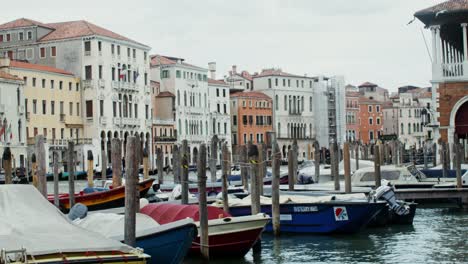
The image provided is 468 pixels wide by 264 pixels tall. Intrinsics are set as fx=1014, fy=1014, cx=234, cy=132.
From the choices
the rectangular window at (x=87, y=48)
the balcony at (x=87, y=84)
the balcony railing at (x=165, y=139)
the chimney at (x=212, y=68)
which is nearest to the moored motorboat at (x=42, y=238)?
the rectangular window at (x=87, y=48)

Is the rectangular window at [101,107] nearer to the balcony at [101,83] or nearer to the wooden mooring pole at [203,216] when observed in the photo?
the balcony at [101,83]

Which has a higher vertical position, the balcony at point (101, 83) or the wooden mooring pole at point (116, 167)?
the balcony at point (101, 83)

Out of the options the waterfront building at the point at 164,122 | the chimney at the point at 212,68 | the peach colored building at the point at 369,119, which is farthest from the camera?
the peach colored building at the point at 369,119

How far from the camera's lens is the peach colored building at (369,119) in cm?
8250

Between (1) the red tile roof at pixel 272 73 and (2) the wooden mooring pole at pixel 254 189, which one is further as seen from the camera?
(1) the red tile roof at pixel 272 73

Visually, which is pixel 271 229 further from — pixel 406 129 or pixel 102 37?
pixel 406 129

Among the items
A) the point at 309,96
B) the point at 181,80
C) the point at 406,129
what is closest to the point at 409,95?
the point at 406,129

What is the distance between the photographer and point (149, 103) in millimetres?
58594

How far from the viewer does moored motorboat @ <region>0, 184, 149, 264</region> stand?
830 centimetres

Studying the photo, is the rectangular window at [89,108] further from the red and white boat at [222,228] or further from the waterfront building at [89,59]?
the red and white boat at [222,228]

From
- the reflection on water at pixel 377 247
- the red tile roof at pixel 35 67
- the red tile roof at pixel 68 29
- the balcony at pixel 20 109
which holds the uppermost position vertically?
the red tile roof at pixel 68 29

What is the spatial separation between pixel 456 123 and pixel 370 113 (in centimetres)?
5553

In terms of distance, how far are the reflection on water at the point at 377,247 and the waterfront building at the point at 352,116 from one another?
6189 centimetres

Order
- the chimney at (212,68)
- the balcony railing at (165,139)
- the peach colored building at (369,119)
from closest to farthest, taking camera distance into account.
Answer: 1. the balcony railing at (165,139)
2. the chimney at (212,68)
3. the peach colored building at (369,119)
